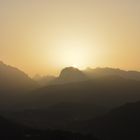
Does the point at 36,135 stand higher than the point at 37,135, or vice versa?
the point at 36,135

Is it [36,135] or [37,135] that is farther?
[36,135]

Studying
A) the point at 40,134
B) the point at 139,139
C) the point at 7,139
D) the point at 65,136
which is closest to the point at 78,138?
the point at 65,136

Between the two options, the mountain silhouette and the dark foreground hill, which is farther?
the mountain silhouette

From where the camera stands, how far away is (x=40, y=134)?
462ft

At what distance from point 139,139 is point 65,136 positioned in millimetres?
78332

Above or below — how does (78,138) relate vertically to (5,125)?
below

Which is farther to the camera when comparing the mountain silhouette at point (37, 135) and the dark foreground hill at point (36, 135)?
the mountain silhouette at point (37, 135)

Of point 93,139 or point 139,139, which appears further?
point 139,139

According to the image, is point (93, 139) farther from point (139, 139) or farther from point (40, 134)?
point (139, 139)

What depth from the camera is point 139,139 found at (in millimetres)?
199375

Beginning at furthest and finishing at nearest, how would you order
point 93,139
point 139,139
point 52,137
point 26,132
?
point 139,139, point 26,132, point 93,139, point 52,137

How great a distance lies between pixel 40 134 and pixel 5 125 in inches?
1450

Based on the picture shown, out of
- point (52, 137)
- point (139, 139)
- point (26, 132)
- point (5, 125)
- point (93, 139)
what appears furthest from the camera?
point (139, 139)

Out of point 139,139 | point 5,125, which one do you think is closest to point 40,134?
point 5,125
